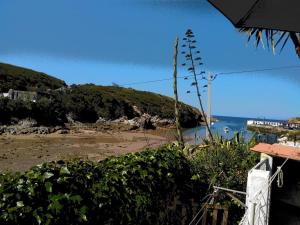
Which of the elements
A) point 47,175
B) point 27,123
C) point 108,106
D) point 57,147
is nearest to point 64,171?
point 47,175

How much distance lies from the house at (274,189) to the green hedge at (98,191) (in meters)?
0.95

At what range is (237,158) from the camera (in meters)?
8.30

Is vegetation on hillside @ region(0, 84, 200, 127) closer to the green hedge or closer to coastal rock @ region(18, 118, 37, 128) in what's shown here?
coastal rock @ region(18, 118, 37, 128)

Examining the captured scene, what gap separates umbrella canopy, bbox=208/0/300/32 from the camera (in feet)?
8.77

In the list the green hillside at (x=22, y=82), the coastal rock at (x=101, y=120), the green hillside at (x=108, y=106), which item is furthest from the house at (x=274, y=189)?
the green hillside at (x=22, y=82)

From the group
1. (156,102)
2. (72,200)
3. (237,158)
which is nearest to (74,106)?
(156,102)

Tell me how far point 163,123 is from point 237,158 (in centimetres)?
5017

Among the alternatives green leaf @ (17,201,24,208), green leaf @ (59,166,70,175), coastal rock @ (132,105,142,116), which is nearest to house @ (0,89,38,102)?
coastal rock @ (132,105,142,116)

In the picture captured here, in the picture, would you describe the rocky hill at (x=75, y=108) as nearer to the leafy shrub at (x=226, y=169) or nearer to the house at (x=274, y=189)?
the leafy shrub at (x=226, y=169)

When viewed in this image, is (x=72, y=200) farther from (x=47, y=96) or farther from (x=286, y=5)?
(x=47, y=96)

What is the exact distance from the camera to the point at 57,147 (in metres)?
31.6

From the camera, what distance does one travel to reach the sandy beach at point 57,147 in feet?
81.3

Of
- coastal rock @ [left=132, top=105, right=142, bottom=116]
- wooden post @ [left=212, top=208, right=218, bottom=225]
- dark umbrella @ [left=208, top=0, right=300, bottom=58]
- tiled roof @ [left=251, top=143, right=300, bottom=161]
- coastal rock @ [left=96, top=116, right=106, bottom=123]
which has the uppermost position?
coastal rock @ [left=132, top=105, right=142, bottom=116]

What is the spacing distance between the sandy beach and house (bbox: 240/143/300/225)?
15.9 meters
